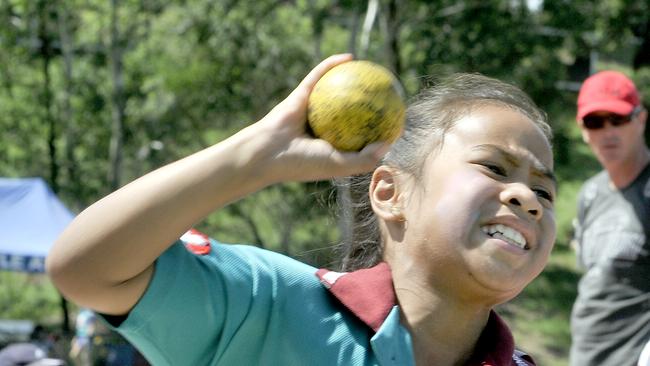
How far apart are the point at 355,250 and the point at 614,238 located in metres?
2.52

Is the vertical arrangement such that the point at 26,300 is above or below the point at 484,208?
below

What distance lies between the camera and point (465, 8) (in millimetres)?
14789

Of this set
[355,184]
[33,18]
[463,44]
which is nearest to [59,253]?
[355,184]

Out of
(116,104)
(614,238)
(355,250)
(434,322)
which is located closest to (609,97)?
(614,238)

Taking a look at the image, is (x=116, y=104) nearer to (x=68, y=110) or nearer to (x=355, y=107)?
(x=68, y=110)

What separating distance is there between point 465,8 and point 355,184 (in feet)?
41.9

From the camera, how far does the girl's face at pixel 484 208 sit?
6.45 ft

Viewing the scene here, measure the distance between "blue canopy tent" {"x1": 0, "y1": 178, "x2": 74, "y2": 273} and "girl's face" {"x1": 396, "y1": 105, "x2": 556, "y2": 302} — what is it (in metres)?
10.4

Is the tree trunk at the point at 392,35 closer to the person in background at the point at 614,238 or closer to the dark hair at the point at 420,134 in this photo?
the person in background at the point at 614,238

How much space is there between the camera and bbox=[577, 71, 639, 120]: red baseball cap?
480 centimetres

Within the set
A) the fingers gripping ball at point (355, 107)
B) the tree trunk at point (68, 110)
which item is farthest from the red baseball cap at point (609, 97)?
the tree trunk at point (68, 110)

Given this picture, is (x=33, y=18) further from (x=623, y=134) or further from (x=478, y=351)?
(x=478, y=351)

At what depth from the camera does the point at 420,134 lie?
2225 mm

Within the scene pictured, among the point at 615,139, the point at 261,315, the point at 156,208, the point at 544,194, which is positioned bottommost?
the point at 615,139
